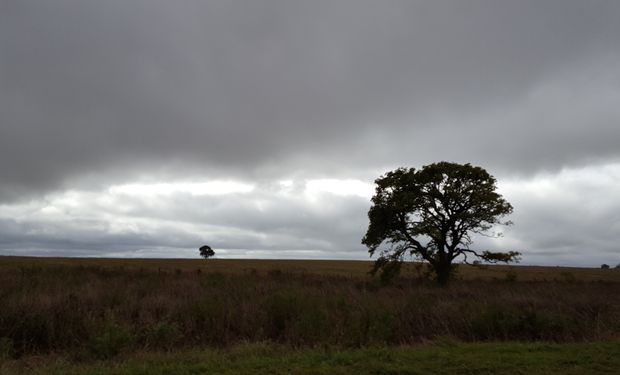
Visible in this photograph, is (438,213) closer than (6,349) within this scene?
No

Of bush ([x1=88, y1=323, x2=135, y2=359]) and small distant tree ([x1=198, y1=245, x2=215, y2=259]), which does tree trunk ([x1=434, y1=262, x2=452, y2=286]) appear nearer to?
bush ([x1=88, y1=323, x2=135, y2=359])

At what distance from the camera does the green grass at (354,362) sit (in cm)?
782

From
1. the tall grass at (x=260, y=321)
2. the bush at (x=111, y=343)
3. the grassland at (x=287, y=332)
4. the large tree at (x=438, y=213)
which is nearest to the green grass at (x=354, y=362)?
the grassland at (x=287, y=332)

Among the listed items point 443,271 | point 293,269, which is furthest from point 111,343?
point 293,269

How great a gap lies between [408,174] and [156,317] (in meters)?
22.5

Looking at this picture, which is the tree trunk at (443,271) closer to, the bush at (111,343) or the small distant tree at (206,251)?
the bush at (111,343)

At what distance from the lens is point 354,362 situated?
27.7ft

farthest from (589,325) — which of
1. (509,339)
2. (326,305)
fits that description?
(326,305)

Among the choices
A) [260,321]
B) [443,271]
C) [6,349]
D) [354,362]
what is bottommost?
[6,349]

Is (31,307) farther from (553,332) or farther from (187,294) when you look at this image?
(553,332)

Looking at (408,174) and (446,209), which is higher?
(408,174)

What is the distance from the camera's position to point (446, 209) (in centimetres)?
3050

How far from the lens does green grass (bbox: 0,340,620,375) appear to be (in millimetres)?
7820

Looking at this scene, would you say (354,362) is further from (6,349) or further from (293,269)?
(293,269)
